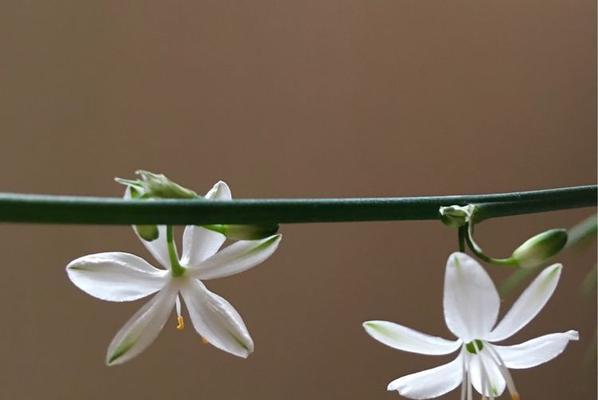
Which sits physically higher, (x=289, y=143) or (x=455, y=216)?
(x=289, y=143)

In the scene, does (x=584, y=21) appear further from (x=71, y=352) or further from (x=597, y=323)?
(x=71, y=352)

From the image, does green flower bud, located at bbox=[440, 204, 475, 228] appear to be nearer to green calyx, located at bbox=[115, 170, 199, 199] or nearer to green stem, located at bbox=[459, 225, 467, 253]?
green stem, located at bbox=[459, 225, 467, 253]

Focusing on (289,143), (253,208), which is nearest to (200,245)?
(253,208)

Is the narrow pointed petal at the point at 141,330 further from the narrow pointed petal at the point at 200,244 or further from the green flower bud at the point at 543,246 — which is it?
the green flower bud at the point at 543,246

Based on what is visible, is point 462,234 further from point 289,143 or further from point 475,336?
point 289,143

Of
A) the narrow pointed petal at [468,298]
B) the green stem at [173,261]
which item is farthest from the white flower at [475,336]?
the green stem at [173,261]

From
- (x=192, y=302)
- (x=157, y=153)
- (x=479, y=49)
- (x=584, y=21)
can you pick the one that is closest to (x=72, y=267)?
(x=192, y=302)

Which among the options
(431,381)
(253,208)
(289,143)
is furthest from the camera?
(289,143)

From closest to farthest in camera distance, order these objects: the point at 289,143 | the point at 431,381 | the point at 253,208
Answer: the point at 253,208 → the point at 431,381 → the point at 289,143

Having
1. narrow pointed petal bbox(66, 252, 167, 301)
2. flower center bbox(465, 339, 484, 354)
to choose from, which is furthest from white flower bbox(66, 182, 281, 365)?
flower center bbox(465, 339, 484, 354)
